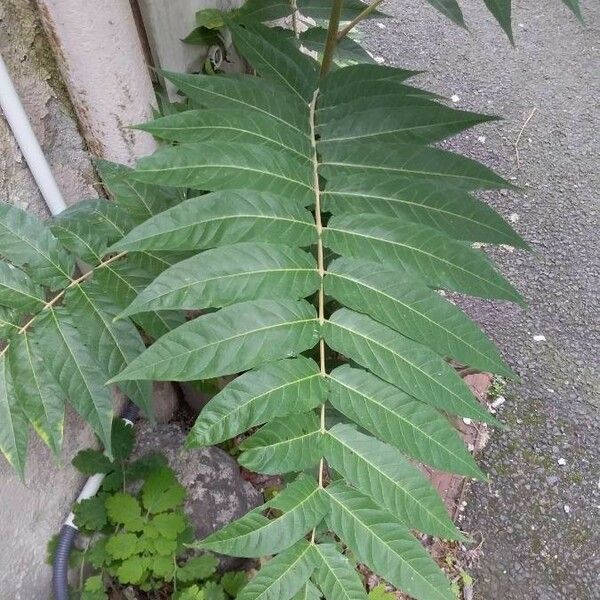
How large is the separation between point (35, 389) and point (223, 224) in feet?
1.47

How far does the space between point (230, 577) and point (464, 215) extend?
121 centimetres

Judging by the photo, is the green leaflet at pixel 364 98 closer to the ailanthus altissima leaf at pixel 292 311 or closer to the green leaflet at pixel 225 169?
the ailanthus altissima leaf at pixel 292 311

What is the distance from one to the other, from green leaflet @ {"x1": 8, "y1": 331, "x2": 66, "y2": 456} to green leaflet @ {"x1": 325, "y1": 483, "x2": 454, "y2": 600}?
0.51 m

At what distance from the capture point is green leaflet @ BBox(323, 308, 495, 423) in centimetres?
80

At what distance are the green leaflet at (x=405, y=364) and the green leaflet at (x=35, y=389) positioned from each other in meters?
0.49

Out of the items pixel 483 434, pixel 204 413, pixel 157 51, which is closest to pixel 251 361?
pixel 204 413

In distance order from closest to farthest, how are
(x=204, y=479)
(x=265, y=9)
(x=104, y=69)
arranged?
(x=104, y=69), (x=265, y=9), (x=204, y=479)

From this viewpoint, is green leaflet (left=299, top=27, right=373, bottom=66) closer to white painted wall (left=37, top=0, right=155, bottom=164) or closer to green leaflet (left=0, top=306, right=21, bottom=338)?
white painted wall (left=37, top=0, right=155, bottom=164)

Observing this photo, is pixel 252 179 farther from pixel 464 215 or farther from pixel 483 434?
pixel 483 434

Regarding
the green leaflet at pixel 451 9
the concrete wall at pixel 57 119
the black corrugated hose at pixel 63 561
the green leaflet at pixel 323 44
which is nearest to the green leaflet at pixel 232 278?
the concrete wall at pixel 57 119

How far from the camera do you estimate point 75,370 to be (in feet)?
3.34

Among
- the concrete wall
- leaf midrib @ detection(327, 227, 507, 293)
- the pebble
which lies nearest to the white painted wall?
the concrete wall

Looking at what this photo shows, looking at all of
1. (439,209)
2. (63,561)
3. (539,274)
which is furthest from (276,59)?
(539,274)

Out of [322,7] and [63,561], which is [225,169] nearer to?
[322,7]
